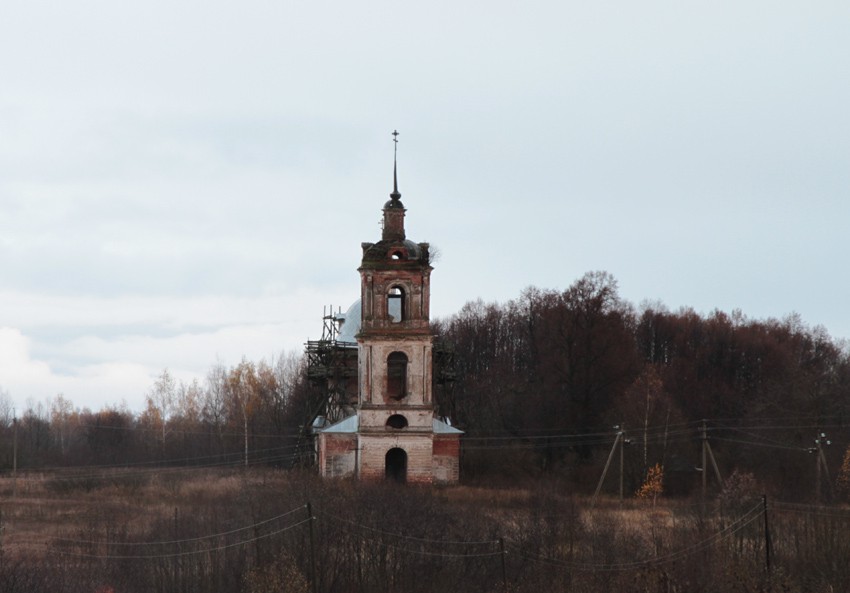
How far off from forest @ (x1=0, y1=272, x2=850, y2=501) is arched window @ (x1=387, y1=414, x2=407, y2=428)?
3.15 meters

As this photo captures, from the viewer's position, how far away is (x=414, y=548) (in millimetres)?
25500

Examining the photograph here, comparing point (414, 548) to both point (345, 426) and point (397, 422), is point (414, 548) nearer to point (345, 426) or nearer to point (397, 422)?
point (397, 422)

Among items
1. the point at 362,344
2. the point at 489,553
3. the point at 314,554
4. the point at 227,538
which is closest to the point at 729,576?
the point at 489,553

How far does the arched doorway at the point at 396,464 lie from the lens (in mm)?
41812

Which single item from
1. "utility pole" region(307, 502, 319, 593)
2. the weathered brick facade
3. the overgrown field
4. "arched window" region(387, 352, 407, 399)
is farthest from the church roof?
"utility pole" region(307, 502, 319, 593)

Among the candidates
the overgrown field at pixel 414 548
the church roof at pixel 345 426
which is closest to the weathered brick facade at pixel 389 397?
the church roof at pixel 345 426

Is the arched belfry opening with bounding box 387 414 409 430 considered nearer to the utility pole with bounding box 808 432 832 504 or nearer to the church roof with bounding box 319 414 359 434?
the church roof with bounding box 319 414 359 434

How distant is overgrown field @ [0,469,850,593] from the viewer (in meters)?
23.7

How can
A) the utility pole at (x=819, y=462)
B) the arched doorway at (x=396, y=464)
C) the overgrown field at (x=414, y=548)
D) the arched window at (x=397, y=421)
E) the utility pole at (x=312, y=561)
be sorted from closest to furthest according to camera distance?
the utility pole at (x=312, y=561), the overgrown field at (x=414, y=548), the utility pole at (x=819, y=462), the arched window at (x=397, y=421), the arched doorway at (x=396, y=464)

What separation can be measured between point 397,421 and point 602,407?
36.9ft

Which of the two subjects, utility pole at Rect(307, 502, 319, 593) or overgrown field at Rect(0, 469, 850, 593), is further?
overgrown field at Rect(0, 469, 850, 593)

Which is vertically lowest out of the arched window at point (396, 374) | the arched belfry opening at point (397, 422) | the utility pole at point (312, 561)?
the utility pole at point (312, 561)

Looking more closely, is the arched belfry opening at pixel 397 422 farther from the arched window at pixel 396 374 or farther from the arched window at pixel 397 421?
the arched window at pixel 396 374

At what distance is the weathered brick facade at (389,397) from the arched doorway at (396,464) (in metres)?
→ 0.22
